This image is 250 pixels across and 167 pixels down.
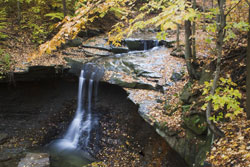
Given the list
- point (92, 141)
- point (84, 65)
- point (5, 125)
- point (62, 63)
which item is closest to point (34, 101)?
point (5, 125)

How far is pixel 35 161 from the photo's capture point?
705cm

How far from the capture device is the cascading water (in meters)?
9.17

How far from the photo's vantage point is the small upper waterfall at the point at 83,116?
30.5 ft

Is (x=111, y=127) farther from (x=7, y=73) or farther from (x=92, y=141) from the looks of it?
(x=7, y=73)

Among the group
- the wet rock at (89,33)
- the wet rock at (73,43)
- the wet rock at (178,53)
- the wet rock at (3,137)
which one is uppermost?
the wet rock at (89,33)

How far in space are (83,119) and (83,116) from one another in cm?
21

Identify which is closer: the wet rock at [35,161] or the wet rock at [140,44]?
the wet rock at [35,161]

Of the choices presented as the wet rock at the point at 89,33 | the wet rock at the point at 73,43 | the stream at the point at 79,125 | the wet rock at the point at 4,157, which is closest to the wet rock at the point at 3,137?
the stream at the point at 79,125

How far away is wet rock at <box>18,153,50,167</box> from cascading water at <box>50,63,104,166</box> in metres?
1.32

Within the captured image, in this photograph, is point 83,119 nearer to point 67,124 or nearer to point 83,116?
point 83,116

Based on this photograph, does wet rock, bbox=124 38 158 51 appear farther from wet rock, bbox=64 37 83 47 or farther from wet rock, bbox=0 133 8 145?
wet rock, bbox=0 133 8 145

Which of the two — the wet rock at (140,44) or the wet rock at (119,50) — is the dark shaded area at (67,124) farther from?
the wet rock at (140,44)

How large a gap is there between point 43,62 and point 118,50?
5509 millimetres

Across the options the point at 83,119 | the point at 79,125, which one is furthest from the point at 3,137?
the point at 83,119
